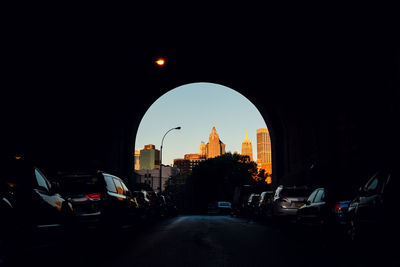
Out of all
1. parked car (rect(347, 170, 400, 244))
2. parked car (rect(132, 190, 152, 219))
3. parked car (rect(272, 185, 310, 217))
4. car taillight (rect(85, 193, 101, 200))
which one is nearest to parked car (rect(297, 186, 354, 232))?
parked car (rect(347, 170, 400, 244))

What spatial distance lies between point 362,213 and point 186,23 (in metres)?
16.7

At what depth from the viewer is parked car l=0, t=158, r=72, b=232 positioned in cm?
556

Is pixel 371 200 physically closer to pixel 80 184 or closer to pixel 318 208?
pixel 318 208

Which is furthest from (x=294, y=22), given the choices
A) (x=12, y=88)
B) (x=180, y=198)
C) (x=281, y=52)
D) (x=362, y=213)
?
(x=180, y=198)

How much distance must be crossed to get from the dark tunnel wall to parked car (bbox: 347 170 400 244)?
139 inches

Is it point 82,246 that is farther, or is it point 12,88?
point 12,88

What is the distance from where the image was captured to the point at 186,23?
74.6 feet

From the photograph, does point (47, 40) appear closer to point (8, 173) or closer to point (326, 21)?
point (326, 21)

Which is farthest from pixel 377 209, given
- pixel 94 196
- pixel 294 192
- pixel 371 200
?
pixel 294 192

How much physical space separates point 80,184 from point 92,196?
0.53 meters

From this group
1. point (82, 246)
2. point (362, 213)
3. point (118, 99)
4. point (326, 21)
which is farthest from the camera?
point (118, 99)

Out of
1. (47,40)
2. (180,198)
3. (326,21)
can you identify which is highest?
(326,21)

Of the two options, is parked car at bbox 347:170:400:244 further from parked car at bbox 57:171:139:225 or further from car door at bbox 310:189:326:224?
parked car at bbox 57:171:139:225

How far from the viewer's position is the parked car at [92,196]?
10.5m
